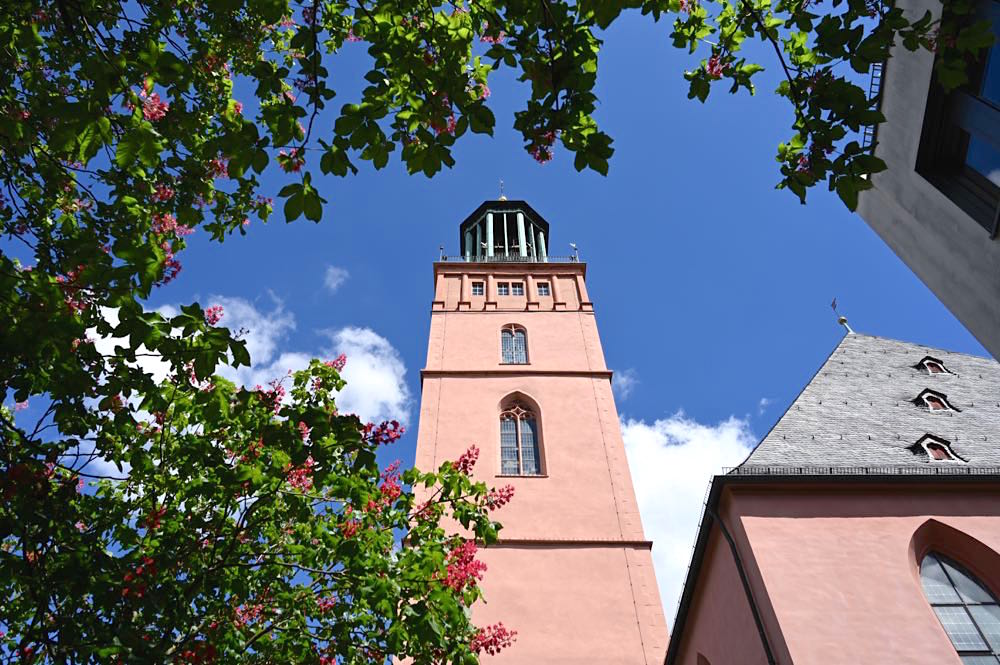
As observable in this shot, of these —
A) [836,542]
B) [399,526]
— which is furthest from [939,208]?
[399,526]

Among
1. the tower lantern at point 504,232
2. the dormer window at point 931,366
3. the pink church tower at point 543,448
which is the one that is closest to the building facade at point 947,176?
the dormer window at point 931,366

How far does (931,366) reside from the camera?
46.3 ft

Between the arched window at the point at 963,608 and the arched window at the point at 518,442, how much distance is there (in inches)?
430

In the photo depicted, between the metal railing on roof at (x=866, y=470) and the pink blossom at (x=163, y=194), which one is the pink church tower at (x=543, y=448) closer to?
the metal railing on roof at (x=866, y=470)

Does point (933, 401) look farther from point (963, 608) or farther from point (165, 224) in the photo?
point (165, 224)

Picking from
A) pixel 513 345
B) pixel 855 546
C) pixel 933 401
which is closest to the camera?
pixel 855 546

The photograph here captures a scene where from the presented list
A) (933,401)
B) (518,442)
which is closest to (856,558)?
(933,401)

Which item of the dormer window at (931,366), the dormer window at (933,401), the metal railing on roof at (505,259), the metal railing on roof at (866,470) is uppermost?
the metal railing on roof at (505,259)

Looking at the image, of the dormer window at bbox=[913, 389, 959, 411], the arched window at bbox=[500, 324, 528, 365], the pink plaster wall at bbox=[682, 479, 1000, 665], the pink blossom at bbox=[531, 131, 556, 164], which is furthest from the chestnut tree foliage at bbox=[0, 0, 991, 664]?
the arched window at bbox=[500, 324, 528, 365]

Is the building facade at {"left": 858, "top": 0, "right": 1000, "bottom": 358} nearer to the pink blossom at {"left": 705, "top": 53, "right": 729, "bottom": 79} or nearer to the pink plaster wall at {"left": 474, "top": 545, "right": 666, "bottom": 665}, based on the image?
the pink blossom at {"left": 705, "top": 53, "right": 729, "bottom": 79}

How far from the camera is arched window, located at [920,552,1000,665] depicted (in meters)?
7.70

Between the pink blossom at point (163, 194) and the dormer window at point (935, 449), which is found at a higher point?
the dormer window at point (935, 449)

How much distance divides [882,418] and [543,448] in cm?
945

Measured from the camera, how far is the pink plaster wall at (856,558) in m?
7.83
